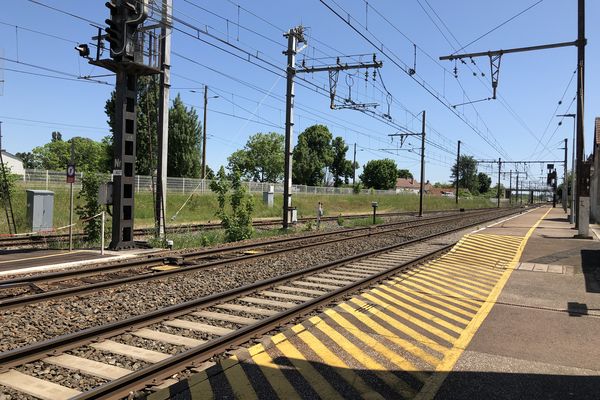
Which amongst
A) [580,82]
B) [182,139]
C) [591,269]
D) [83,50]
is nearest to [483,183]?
[182,139]

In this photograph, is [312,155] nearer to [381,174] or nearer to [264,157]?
[264,157]

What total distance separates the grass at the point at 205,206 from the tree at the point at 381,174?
37283 millimetres

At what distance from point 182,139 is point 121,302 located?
48.1 metres

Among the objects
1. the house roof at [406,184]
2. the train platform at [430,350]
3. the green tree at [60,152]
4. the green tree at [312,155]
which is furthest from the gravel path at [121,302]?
the house roof at [406,184]

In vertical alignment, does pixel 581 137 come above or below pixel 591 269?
above

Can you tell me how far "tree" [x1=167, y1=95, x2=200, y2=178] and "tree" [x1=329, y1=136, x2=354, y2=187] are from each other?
49.1 metres

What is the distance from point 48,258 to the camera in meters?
12.4

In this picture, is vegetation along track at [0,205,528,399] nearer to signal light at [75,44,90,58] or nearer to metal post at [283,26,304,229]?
signal light at [75,44,90,58]

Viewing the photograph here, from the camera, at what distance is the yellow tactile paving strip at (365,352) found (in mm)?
4430

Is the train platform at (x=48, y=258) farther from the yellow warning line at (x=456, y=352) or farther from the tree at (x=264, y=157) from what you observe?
the tree at (x=264, y=157)

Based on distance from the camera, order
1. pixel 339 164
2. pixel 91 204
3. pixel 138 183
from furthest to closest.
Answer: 1. pixel 339 164
2. pixel 138 183
3. pixel 91 204

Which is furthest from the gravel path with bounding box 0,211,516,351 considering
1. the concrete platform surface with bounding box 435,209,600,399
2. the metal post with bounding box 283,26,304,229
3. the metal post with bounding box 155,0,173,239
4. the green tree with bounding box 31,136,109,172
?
the green tree with bounding box 31,136,109,172

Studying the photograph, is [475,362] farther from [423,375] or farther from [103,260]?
[103,260]

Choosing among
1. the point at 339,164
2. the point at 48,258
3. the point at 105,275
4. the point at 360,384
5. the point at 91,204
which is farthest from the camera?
the point at 339,164
